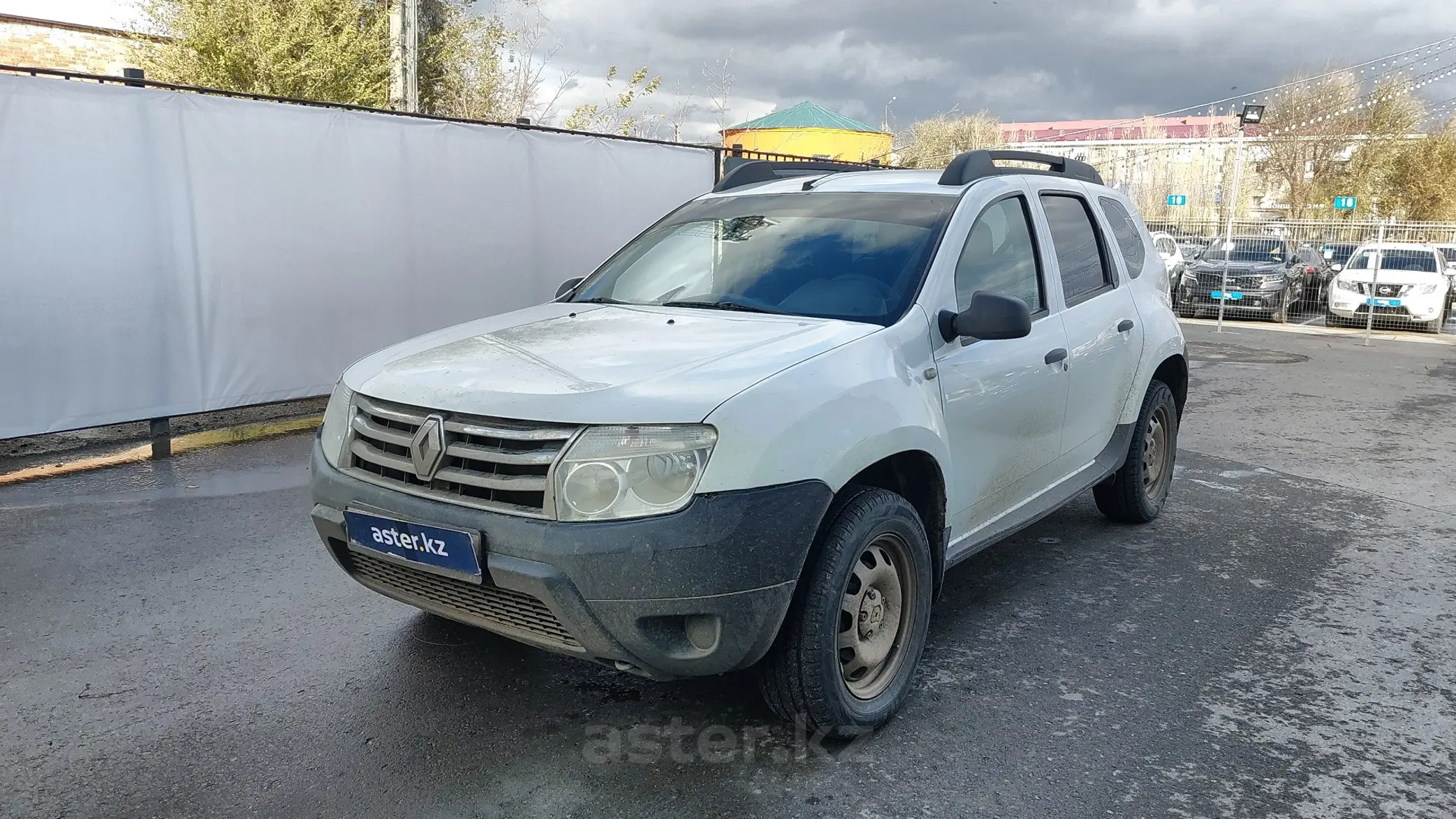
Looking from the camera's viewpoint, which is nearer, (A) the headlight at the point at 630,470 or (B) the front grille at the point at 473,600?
(A) the headlight at the point at 630,470

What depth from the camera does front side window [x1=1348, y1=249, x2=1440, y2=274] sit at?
19.2 m

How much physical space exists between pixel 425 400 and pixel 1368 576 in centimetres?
447

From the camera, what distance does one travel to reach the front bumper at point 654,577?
9.20 feet

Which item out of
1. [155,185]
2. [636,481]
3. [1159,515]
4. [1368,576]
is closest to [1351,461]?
[1159,515]

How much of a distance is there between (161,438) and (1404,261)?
66.6ft

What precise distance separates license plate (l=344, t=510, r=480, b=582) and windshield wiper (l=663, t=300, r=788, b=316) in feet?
4.64

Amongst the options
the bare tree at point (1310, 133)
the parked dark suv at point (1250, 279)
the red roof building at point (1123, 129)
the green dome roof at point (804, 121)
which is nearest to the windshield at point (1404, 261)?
the parked dark suv at point (1250, 279)

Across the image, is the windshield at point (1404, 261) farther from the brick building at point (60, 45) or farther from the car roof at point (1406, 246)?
the brick building at point (60, 45)

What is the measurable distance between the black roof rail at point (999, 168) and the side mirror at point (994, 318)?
88cm

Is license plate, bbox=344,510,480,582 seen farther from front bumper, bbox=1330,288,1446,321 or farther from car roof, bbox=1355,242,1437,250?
car roof, bbox=1355,242,1437,250

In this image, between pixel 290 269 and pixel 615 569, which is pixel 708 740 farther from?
pixel 290 269

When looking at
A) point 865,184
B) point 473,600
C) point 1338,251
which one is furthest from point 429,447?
point 1338,251

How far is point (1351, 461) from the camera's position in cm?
789

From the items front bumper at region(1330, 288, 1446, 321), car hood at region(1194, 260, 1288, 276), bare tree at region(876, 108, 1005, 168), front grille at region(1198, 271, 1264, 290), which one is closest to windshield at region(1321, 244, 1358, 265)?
car hood at region(1194, 260, 1288, 276)
